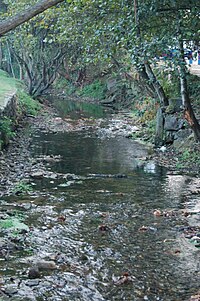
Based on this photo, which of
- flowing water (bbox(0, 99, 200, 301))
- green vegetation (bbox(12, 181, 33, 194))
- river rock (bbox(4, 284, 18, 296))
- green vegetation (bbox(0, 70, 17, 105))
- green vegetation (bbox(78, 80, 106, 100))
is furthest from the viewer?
green vegetation (bbox(78, 80, 106, 100))

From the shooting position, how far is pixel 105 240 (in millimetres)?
6262

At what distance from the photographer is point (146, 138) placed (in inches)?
664

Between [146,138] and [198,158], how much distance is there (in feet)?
15.0

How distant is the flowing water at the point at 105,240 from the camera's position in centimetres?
477

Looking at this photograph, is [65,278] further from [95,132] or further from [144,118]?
[144,118]


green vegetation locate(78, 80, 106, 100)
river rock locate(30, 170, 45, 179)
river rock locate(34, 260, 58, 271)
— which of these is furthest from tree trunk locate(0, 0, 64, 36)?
green vegetation locate(78, 80, 106, 100)

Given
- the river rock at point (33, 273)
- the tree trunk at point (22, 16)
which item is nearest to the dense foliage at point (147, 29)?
the tree trunk at point (22, 16)

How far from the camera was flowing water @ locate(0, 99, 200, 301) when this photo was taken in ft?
15.6

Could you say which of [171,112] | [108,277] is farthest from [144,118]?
[108,277]

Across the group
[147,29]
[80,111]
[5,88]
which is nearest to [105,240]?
[147,29]

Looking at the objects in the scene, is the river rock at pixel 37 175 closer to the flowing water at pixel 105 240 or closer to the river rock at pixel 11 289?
the flowing water at pixel 105 240

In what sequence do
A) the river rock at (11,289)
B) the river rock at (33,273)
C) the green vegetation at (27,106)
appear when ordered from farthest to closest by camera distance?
the green vegetation at (27,106) → the river rock at (33,273) → the river rock at (11,289)

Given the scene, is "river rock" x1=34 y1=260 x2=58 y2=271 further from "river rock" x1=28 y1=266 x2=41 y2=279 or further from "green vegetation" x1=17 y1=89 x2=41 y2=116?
"green vegetation" x1=17 y1=89 x2=41 y2=116

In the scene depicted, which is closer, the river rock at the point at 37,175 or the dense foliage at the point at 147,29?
the dense foliage at the point at 147,29
